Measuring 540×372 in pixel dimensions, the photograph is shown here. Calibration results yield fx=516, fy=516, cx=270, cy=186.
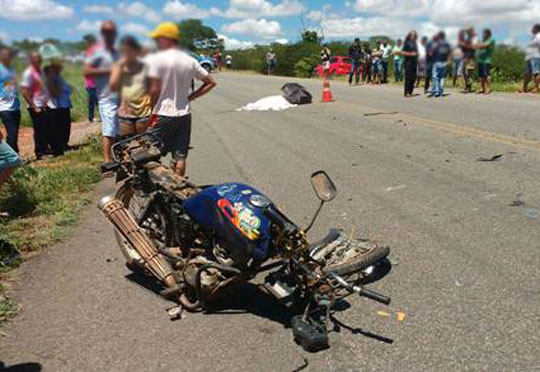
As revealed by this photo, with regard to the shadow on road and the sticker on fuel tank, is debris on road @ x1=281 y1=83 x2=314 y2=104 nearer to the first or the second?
the shadow on road

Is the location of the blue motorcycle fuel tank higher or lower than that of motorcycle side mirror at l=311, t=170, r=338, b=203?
lower

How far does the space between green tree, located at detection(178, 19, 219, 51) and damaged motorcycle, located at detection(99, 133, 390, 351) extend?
198 centimetres

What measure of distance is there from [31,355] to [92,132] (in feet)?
27.8

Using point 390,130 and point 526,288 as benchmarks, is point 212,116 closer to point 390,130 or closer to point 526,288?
point 390,130

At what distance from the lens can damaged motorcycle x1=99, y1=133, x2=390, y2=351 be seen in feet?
10.7

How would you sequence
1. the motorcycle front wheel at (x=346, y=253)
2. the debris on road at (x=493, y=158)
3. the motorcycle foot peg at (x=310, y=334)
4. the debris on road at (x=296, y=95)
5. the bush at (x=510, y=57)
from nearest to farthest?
the bush at (x=510, y=57)
the motorcycle foot peg at (x=310, y=334)
the motorcycle front wheel at (x=346, y=253)
the debris on road at (x=493, y=158)
the debris on road at (x=296, y=95)

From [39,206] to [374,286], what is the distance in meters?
4.38

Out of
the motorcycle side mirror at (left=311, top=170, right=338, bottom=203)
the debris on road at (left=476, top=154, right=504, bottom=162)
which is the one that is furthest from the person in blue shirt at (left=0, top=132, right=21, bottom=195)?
the debris on road at (left=476, top=154, right=504, bottom=162)

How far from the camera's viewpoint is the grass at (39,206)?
4.96 metres

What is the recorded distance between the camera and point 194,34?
51.5 inches

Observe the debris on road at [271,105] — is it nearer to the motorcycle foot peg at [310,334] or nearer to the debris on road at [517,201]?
the debris on road at [517,201]

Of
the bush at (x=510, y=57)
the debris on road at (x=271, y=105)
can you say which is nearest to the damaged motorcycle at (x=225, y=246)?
the bush at (x=510, y=57)

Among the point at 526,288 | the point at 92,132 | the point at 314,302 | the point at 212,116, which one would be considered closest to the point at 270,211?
the point at 314,302

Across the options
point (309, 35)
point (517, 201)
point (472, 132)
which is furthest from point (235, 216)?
point (472, 132)
